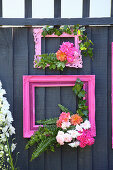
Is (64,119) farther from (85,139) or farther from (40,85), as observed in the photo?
(40,85)

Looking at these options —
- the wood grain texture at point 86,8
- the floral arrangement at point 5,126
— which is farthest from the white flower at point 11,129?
the wood grain texture at point 86,8

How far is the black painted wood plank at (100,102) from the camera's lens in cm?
271

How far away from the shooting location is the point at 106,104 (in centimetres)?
271

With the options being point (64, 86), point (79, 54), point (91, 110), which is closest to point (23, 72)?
point (64, 86)

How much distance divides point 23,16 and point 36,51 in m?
0.44

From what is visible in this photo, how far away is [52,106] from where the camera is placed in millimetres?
2672

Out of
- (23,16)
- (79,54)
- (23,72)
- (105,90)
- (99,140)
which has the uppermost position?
(23,16)

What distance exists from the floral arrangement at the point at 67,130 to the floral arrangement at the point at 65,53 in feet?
0.79

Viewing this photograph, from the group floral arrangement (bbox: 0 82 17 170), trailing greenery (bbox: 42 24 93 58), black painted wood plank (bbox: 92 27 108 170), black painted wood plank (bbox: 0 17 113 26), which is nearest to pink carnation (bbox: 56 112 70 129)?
black painted wood plank (bbox: 92 27 108 170)

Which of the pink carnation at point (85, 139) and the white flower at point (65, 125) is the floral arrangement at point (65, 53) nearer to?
the white flower at point (65, 125)

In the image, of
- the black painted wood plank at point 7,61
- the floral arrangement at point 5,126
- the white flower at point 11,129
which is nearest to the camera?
the floral arrangement at point 5,126

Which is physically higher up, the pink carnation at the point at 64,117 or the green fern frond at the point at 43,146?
the pink carnation at the point at 64,117

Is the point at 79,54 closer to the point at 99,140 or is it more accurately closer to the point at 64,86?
the point at 64,86

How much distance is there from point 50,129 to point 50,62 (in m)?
0.73
